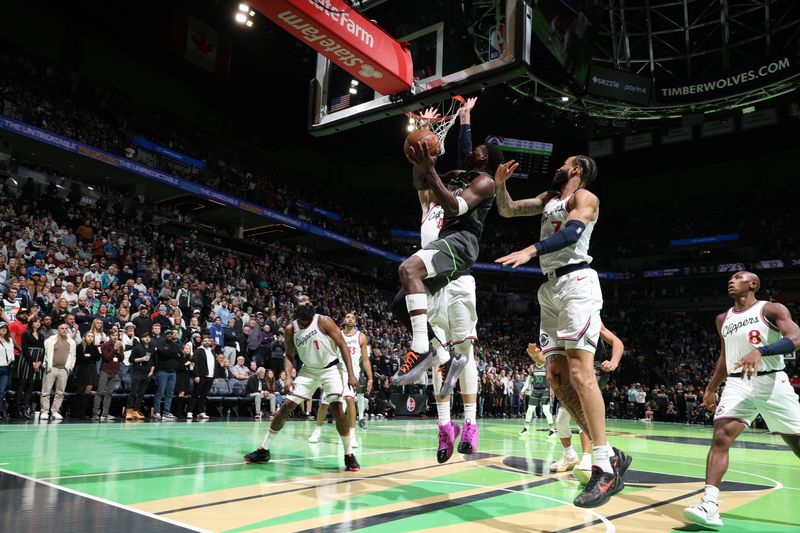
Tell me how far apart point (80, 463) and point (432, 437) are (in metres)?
6.59

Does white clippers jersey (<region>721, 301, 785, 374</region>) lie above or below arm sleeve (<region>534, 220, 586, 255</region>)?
below

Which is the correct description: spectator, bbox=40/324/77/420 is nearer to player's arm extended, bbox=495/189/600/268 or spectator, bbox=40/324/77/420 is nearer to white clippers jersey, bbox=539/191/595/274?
white clippers jersey, bbox=539/191/595/274

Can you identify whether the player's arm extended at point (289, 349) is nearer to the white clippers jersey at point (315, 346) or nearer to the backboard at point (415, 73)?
the white clippers jersey at point (315, 346)

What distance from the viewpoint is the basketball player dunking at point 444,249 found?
4.61 metres

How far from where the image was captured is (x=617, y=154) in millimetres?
36906

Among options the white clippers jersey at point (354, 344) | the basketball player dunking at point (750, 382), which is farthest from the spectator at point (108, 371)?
the basketball player dunking at point (750, 382)

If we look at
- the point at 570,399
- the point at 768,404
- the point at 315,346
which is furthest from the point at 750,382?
the point at 315,346

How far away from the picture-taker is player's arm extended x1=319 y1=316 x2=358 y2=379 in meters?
6.82

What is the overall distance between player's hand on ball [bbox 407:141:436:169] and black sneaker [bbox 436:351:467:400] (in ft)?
5.37

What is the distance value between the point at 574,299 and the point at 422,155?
1564 millimetres

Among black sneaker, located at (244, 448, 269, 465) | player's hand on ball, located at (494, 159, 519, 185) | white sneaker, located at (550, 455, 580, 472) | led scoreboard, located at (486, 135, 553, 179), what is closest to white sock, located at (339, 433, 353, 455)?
black sneaker, located at (244, 448, 269, 465)

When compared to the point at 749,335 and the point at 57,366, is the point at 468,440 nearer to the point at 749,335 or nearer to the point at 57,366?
the point at 749,335

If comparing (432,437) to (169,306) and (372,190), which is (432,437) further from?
(372,190)

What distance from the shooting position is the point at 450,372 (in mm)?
5070
